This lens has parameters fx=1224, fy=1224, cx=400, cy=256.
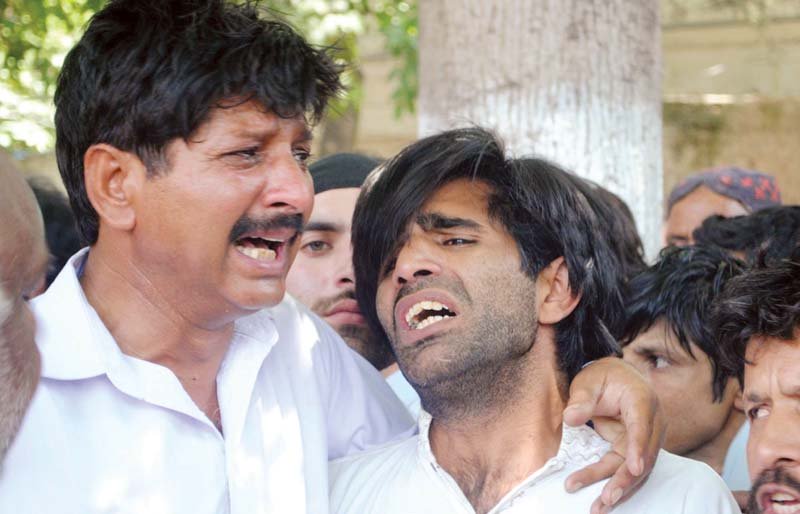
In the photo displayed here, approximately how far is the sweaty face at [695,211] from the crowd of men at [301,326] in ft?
7.66

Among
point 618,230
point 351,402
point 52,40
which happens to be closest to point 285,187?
point 351,402

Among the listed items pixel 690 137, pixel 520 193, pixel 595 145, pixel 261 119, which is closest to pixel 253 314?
pixel 261 119

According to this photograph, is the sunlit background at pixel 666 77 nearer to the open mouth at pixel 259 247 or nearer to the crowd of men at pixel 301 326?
the crowd of men at pixel 301 326

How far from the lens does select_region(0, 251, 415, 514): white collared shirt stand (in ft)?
8.34

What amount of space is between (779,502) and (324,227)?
7.06 feet

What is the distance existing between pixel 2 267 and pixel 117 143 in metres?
0.97

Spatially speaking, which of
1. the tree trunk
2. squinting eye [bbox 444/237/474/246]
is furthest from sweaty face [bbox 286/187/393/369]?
squinting eye [bbox 444/237/474/246]

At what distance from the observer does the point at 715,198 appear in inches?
221

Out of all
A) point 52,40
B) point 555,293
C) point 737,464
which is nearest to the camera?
point 555,293

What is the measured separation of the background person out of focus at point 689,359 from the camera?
3680mm

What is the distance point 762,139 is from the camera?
29.8ft

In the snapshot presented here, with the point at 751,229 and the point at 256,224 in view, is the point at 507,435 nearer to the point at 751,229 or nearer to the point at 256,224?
the point at 256,224

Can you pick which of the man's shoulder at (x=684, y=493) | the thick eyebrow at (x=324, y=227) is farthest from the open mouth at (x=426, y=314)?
the thick eyebrow at (x=324, y=227)

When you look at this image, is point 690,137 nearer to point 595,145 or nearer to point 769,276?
point 595,145
